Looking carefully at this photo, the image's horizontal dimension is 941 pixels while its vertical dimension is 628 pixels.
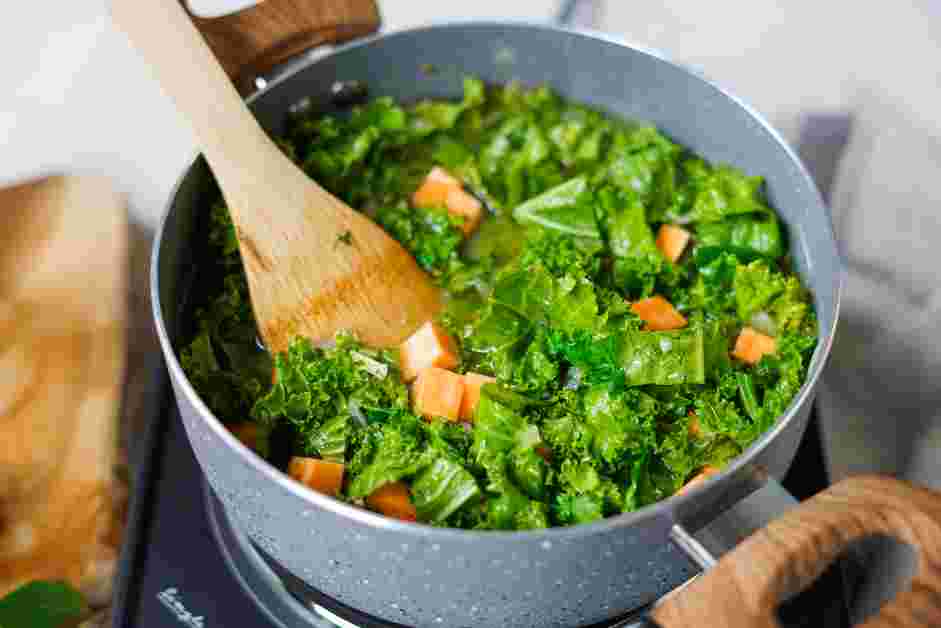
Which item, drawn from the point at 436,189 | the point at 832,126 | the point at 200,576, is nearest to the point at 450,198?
the point at 436,189

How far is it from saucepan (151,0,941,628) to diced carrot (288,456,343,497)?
9cm

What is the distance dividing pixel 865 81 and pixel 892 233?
0.31m

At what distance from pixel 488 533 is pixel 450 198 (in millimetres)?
809

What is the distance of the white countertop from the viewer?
192 cm

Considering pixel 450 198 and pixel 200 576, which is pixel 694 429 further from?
pixel 200 576

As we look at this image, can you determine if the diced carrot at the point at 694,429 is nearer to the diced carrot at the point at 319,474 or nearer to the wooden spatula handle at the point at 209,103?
the diced carrot at the point at 319,474

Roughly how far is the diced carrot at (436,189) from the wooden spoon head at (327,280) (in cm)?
20

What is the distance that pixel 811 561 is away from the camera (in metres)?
0.97

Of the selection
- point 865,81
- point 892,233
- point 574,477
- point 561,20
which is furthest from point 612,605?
point 561,20

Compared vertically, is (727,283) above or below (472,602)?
above

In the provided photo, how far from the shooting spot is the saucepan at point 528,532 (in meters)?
1.00

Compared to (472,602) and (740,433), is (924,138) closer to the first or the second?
(740,433)

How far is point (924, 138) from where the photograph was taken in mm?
1896

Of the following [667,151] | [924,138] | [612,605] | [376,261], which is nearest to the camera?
[612,605]
